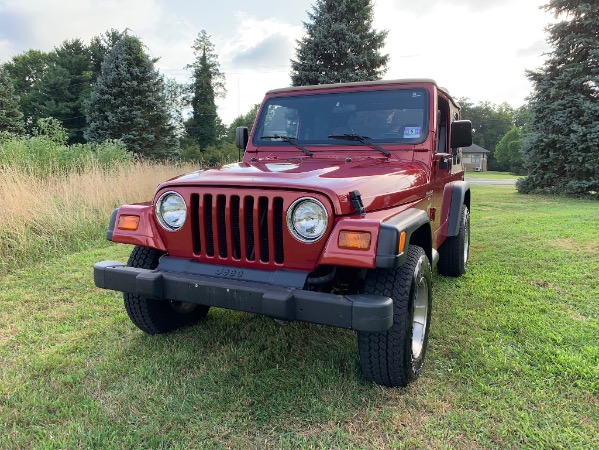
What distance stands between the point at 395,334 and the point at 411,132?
170 centimetres

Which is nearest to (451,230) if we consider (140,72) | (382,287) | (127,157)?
(382,287)

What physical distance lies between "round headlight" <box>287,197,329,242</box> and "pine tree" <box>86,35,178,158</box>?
710 inches

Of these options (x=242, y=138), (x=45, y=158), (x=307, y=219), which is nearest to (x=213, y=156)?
(x=45, y=158)

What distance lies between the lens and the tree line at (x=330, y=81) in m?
13.1

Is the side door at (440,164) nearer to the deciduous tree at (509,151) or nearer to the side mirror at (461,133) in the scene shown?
the side mirror at (461,133)

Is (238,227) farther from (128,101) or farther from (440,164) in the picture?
(128,101)

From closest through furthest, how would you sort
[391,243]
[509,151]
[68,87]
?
[391,243], [68,87], [509,151]

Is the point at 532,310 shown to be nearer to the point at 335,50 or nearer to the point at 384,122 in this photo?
the point at 384,122

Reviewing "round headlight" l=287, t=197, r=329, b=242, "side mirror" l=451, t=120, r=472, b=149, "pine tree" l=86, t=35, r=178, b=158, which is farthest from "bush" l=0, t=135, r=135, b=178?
"pine tree" l=86, t=35, r=178, b=158

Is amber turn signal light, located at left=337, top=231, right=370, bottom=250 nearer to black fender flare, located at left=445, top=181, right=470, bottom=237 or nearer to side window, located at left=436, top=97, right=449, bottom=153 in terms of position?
side window, located at left=436, top=97, right=449, bottom=153

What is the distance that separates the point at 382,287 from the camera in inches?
86.4

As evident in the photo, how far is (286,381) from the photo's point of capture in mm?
2467

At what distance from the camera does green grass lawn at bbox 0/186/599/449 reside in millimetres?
2021

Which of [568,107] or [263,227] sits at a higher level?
[568,107]
